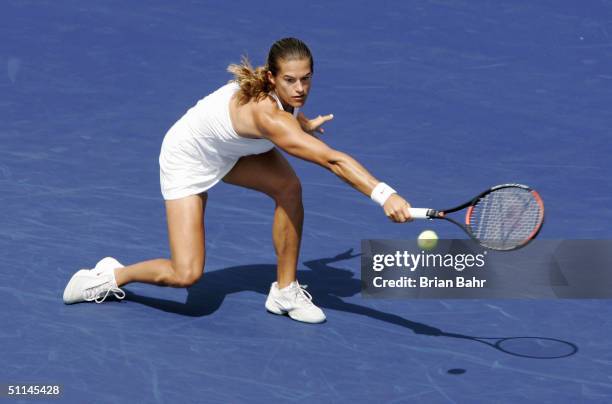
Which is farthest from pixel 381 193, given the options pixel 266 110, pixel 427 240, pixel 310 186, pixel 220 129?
pixel 310 186

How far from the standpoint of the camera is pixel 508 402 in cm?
718

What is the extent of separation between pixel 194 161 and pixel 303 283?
1289 millimetres

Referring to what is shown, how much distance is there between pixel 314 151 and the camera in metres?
7.59

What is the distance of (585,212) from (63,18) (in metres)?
6.46

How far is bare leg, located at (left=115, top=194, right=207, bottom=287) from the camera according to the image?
827 cm

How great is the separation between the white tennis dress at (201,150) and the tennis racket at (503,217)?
1.49 metres

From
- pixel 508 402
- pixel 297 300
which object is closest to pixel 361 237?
pixel 297 300

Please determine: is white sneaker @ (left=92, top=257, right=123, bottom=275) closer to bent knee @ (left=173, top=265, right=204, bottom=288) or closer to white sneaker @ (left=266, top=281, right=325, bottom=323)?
bent knee @ (left=173, top=265, right=204, bottom=288)

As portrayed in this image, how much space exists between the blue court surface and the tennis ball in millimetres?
137

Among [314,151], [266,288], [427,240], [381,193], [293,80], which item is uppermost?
[293,80]

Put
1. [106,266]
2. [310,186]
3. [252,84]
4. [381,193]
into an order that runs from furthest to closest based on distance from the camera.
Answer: [310,186] < [106,266] < [252,84] < [381,193]

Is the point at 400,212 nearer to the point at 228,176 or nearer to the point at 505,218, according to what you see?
the point at 505,218

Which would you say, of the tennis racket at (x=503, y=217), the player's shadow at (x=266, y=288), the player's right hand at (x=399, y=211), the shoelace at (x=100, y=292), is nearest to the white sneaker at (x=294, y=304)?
the player's shadow at (x=266, y=288)

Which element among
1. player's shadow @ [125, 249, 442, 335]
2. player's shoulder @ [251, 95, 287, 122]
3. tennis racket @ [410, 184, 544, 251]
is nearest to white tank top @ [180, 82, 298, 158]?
player's shoulder @ [251, 95, 287, 122]
